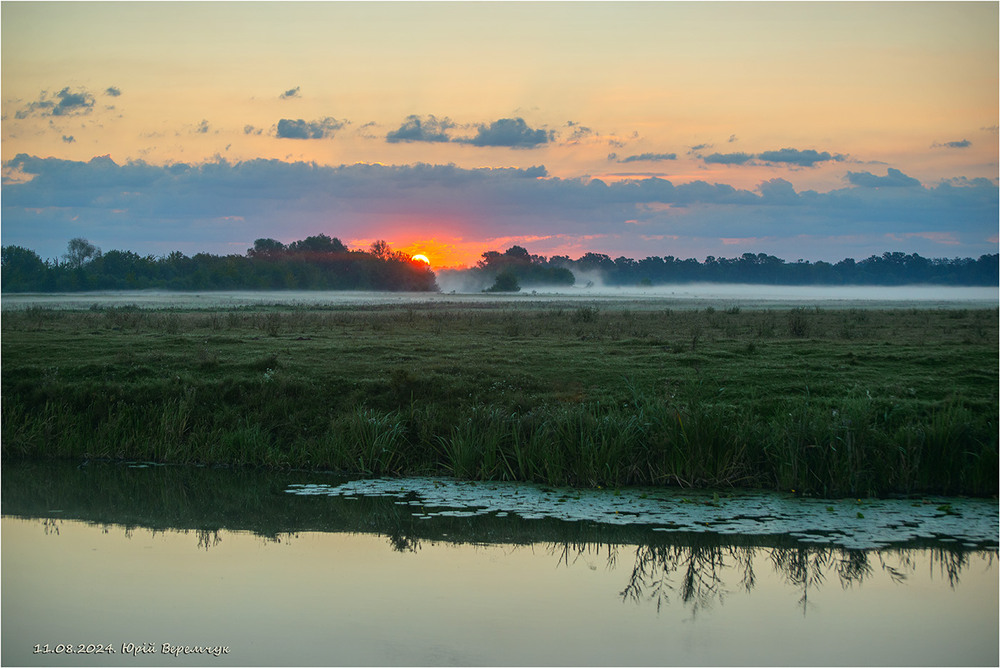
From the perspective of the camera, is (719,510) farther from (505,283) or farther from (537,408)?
(505,283)

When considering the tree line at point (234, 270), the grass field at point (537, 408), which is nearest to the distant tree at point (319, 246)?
the tree line at point (234, 270)

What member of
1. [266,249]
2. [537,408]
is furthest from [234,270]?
[537,408]

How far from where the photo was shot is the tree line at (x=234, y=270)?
12719cm

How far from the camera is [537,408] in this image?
1916 centimetres

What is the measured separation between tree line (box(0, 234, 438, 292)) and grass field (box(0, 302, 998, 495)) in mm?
109237

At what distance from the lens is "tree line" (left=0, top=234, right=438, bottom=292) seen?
127m

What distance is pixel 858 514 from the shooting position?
1443 cm

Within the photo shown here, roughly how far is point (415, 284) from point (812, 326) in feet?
491

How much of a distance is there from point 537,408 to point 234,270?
461ft

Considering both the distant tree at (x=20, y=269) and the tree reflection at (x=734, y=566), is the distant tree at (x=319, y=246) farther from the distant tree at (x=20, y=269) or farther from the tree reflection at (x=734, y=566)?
the tree reflection at (x=734, y=566)

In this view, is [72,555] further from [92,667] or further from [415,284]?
[415,284]

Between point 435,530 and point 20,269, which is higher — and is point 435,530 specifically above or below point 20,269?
below

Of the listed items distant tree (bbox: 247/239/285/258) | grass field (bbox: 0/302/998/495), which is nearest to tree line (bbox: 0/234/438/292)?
distant tree (bbox: 247/239/285/258)

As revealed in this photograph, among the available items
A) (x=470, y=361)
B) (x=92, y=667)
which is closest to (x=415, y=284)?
(x=470, y=361)
